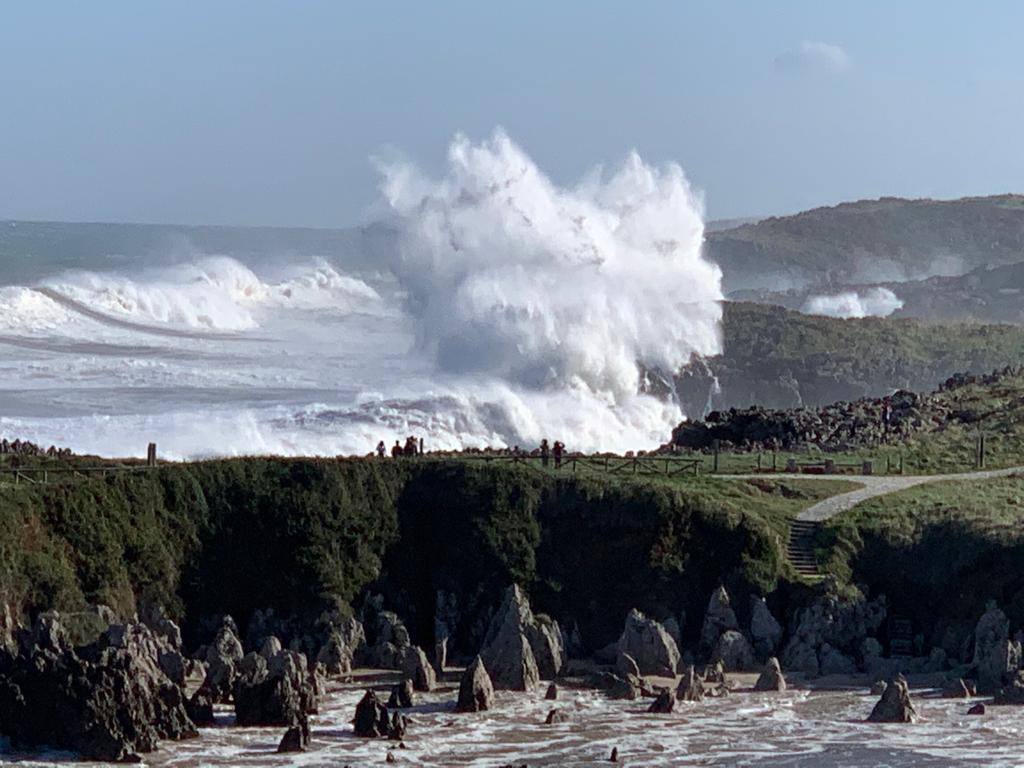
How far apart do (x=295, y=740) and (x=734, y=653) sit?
11.1 metres

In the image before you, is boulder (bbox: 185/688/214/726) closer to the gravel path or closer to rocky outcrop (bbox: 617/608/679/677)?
rocky outcrop (bbox: 617/608/679/677)


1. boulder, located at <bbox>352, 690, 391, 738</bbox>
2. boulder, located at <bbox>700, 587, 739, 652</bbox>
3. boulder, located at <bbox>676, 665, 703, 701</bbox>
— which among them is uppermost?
boulder, located at <bbox>700, 587, 739, 652</bbox>

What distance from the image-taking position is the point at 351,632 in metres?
46.3

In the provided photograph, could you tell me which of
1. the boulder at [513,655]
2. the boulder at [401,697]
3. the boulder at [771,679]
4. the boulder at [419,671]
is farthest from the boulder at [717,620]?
the boulder at [401,697]

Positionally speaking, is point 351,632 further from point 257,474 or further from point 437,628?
point 257,474

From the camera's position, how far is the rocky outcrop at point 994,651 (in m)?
43.2

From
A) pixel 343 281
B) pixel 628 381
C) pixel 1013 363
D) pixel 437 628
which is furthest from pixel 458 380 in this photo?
pixel 343 281

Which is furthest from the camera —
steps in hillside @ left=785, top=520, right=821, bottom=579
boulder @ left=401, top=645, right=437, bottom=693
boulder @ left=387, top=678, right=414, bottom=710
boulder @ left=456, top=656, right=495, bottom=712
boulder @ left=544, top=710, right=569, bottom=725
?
steps in hillside @ left=785, top=520, right=821, bottom=579

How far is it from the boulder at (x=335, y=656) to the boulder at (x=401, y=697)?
311 cm

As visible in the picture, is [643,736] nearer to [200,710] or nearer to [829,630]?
[200,710]

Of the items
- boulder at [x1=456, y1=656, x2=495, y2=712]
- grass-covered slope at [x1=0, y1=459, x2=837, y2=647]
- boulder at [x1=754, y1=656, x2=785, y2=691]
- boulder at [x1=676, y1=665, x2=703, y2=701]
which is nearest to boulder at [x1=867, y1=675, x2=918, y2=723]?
boulder at [x1=754, y1=656, x2=785, y2=691]

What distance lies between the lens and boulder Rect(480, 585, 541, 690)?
143ft

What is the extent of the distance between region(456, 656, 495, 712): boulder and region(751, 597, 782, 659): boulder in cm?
699

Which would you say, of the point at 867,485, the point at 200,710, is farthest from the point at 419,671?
the point at 867,485
